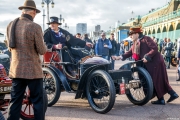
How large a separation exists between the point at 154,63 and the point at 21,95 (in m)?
3.29

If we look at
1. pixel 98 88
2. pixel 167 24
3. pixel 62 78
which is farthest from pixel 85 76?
pixel 167 24

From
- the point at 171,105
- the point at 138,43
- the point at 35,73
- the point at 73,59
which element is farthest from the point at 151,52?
the point at 35,73

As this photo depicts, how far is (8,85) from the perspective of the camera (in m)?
4.51

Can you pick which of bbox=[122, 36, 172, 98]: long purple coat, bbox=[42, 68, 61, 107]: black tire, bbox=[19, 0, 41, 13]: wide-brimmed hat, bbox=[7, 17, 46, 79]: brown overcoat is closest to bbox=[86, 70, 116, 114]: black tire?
bbox=[42, 68, 61, 107]: black tire

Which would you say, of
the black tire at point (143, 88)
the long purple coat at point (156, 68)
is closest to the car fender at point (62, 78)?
the black tire at point (143, 88)

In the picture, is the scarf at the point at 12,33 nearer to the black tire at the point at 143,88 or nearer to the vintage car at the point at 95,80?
the vintage car at the point at 95,80

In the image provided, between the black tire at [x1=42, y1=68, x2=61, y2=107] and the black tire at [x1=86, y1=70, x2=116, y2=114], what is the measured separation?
660 mm

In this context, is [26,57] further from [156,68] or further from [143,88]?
[156,68]

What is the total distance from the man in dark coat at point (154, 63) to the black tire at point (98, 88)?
1.24 meters

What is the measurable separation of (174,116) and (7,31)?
3.26 m

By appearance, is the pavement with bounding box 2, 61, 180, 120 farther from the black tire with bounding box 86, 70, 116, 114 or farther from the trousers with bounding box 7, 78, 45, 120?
the trousers with bounding box 7, 78, 45, 120

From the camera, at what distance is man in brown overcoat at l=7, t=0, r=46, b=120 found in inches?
159

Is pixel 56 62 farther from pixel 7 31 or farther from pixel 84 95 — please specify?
pixel 7 31

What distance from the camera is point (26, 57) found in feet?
13.4
